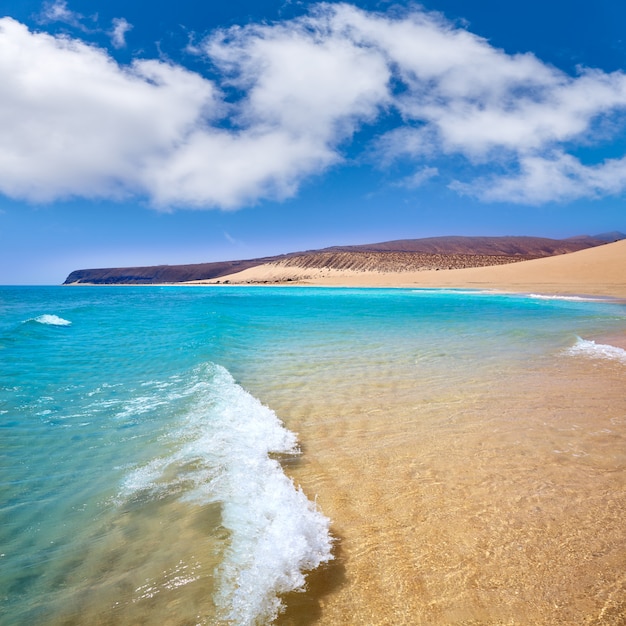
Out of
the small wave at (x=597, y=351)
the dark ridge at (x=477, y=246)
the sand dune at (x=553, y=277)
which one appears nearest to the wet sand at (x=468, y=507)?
the small wave at (x=597, y=351)

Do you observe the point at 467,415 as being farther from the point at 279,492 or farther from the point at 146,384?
the point at 146,384

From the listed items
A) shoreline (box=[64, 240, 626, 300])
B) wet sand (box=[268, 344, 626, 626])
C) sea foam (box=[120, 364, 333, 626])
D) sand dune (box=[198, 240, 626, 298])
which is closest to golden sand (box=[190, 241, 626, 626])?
wet sand (box=[268, 344, 626, 626])

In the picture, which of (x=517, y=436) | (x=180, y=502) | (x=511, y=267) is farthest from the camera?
(x=511, y=267)

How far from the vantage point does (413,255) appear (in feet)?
356

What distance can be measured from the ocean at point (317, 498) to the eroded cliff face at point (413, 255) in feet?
315

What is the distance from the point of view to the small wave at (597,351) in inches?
346

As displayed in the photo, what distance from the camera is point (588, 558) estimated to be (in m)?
2.53

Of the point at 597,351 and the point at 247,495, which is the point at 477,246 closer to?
the point at 597,351

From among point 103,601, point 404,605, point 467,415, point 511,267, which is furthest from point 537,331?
point 511,267

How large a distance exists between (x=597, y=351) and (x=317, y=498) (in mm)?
9122

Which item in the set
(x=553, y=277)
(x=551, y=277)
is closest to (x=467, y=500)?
(x=553, y=277)

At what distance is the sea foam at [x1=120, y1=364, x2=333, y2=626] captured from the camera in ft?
7.68

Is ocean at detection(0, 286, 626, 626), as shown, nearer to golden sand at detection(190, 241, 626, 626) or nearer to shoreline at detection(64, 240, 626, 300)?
golden sand at detection(190, 241, 626, 626)

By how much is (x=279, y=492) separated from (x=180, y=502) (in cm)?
85
